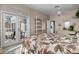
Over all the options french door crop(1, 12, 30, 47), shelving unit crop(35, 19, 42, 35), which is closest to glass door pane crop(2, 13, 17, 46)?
french door crop(1, 12, 30, 47)

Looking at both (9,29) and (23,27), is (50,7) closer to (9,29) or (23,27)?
(23,27)

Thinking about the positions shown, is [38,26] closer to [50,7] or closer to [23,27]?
[23,27]

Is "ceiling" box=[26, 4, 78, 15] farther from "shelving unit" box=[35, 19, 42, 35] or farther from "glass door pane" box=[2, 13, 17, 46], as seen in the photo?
"glass door pane" box=[2, 13, 17, 46]

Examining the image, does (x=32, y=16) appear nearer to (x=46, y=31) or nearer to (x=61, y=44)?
(x=46, y=31)

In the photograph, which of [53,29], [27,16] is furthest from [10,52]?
[53,29]

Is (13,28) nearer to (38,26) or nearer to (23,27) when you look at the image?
(23,27)

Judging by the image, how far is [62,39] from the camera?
1812 mm

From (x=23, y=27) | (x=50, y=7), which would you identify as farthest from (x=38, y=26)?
(x=50, y=7)

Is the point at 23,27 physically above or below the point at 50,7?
below

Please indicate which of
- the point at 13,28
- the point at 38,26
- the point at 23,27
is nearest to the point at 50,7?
the point at 38,26

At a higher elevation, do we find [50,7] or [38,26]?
[50,7]
